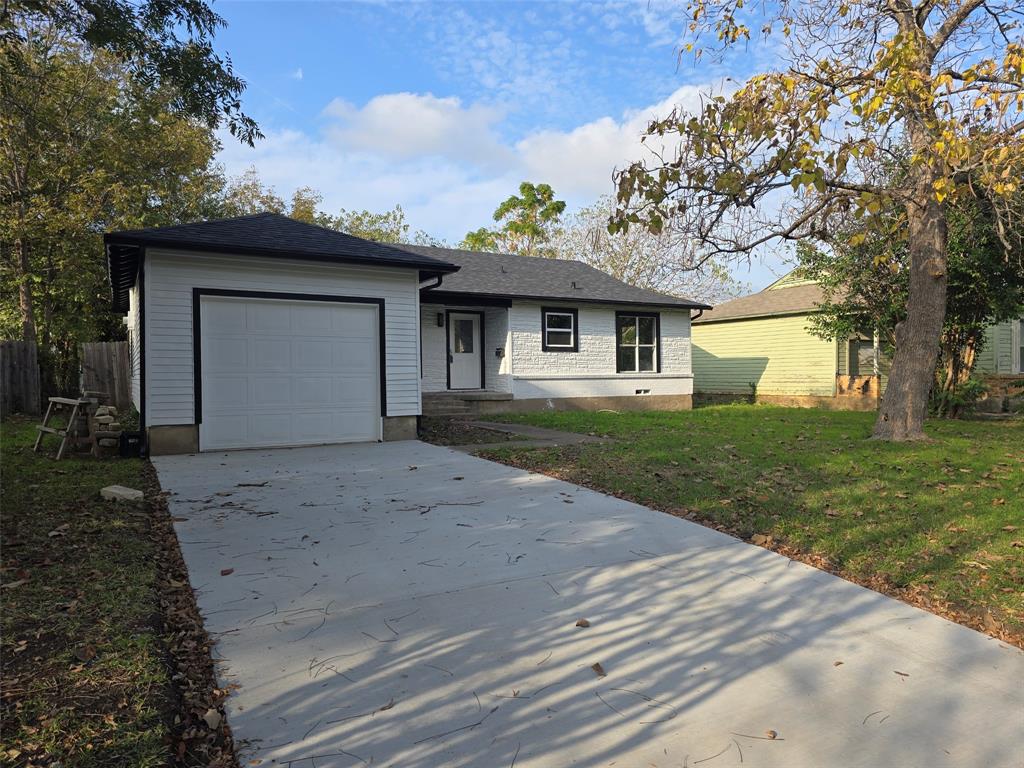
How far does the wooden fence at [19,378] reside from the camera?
1688 cm

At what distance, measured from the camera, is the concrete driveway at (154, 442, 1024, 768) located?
256 centimetres

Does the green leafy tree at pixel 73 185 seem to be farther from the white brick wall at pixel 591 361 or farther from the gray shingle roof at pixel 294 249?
the white brick wall at pixel 591 361

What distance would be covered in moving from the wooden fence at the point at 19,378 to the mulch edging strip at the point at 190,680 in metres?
15.7

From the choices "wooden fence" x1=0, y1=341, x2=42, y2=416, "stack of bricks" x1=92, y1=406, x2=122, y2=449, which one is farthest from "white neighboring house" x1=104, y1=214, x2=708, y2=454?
"wooden fence" x1=0, y1=341, x2=42, y2=416

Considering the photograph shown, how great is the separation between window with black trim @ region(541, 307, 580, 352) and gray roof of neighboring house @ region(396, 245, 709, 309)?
1.69ft

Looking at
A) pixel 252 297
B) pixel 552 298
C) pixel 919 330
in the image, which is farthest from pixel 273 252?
pixel 919 330

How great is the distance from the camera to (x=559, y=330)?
1830 centimetres

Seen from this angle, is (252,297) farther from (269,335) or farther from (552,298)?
(552,298)

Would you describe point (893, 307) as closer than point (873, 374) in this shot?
Yes

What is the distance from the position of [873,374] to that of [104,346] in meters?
21.9

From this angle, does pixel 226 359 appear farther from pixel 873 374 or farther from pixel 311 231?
pixel 873 374

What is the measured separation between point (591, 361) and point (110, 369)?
12826 millimetres

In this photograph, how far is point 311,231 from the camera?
38.4 ft

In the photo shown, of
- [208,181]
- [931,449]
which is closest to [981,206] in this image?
[931,449]
